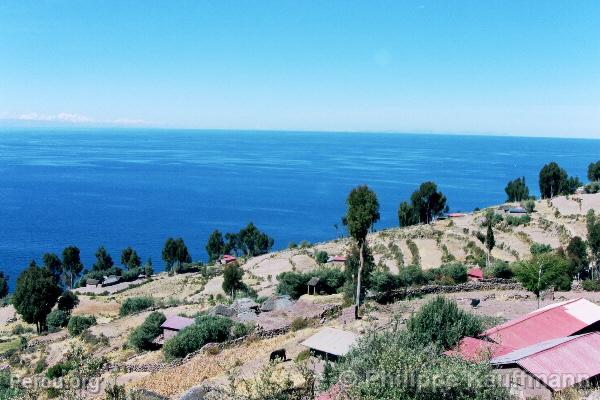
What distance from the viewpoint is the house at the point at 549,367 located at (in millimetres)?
13648

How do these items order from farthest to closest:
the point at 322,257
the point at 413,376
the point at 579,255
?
the point at 322,257 → the point at 579,255 → the point at 413,376

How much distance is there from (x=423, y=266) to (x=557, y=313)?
3001 centimetres

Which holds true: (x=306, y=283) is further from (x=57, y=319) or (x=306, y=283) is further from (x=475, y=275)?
(x=57, y=319)

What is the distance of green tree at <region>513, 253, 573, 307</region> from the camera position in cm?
2798

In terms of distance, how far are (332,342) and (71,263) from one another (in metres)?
66.5

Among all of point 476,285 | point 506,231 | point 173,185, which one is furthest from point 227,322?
point 173,185

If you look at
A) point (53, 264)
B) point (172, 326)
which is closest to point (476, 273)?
point (172, 326)

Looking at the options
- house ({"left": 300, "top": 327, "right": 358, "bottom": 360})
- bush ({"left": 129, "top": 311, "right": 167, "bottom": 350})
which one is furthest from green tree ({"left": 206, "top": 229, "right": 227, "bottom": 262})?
house ({"left": 300, "top": 327, "right": 358, "bottom": 360})

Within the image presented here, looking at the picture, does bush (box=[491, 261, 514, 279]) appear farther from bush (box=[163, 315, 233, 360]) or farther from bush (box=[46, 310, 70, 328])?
bush (box=[46, 310, 70, 328])

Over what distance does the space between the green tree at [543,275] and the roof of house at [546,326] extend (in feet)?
24.2

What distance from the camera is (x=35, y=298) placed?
148ft

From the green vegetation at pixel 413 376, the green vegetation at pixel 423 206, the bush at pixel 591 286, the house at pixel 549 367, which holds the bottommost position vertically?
the green vegetation at pixel 423 206

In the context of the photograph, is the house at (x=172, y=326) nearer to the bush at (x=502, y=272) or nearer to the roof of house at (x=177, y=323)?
the roof of house at (x=177, y=323)

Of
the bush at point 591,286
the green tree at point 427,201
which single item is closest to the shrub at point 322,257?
the green tree at point 427,201
